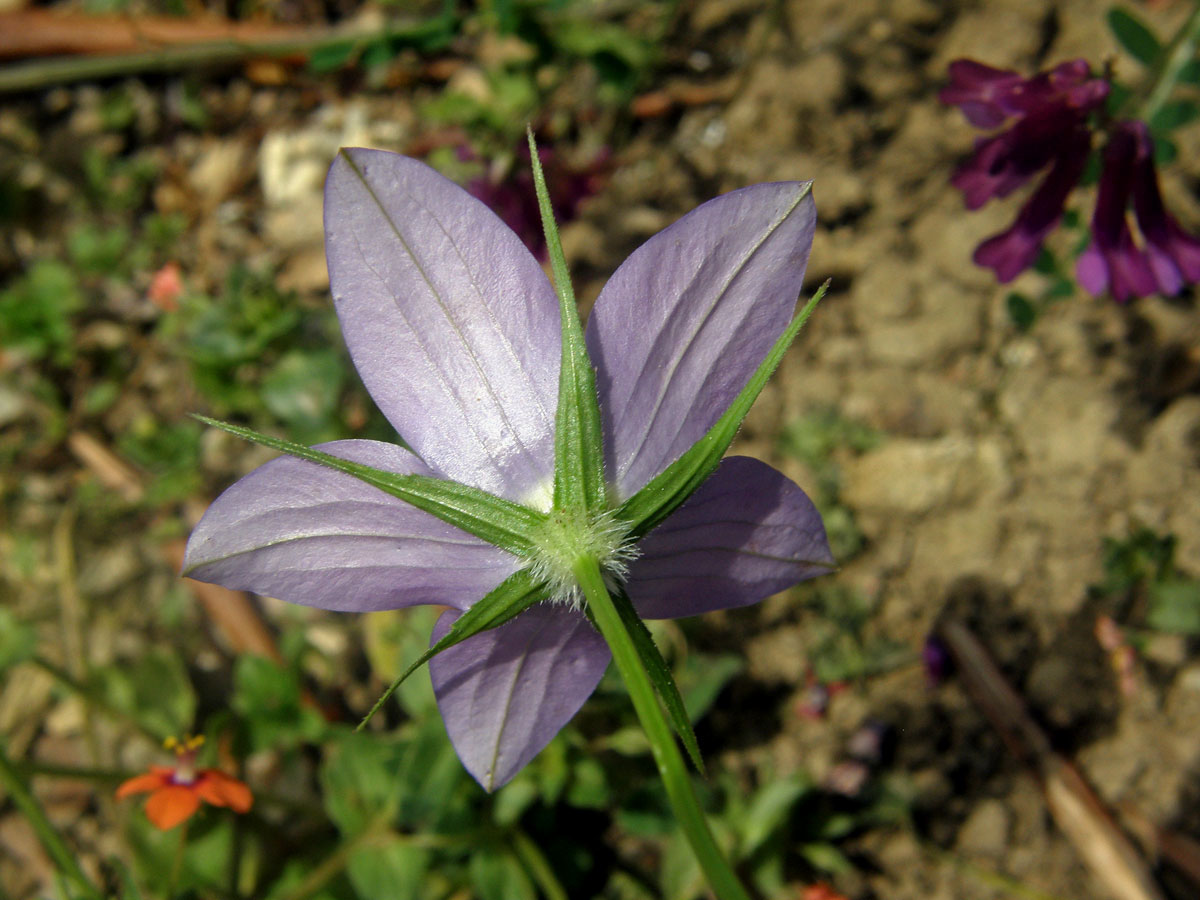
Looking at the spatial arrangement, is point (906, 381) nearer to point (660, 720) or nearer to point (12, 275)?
point (660, 720)

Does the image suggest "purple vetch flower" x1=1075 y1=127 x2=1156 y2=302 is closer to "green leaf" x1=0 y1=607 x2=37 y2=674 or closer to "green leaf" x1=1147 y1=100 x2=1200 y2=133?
"green leaf" x1=1147 y1=100 x2=1200 y2=133

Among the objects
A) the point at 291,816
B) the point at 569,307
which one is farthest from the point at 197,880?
the point at 569,307

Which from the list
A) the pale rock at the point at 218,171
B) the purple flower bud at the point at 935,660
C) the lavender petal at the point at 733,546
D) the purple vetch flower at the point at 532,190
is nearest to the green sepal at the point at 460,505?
the lavender petal at the point at 733,546

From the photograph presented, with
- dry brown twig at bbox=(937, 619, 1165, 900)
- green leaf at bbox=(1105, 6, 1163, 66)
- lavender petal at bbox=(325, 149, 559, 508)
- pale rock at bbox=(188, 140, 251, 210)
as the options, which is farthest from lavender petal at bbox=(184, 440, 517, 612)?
pale rock at bbox=(188, 140, 251, 210)

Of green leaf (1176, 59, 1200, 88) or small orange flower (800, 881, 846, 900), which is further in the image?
small orange flower (800, 881, 846, 900)

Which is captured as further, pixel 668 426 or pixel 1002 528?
pixel 1002 528

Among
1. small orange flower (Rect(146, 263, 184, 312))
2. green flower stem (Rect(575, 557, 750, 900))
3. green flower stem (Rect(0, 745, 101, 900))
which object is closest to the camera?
green flower stem (Rect(575, 557, 750, 900))

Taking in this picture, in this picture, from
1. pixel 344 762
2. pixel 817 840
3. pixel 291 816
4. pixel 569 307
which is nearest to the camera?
pixel 569 307
